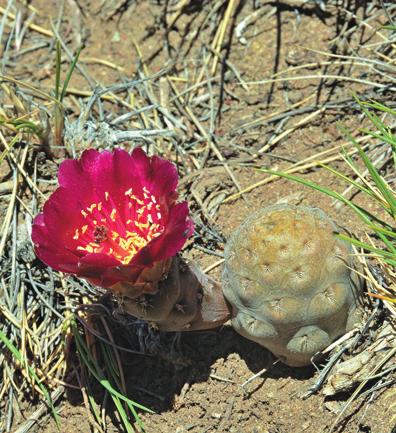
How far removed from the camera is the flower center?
6.72 ft

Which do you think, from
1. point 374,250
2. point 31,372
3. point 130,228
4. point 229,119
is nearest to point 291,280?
point 374,250

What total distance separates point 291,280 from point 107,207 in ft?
1.88

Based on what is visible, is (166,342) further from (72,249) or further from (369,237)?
(369,237)

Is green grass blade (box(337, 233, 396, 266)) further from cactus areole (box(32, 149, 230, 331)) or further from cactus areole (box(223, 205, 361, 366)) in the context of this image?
cactus areole (box(32, 149, 230, 331))

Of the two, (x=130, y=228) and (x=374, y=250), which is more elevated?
(x=374, y=250)

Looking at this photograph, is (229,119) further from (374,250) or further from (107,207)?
(374,250)

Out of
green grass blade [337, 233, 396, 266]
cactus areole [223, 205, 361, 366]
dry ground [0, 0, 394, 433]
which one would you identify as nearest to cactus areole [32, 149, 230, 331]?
cactus areole [223, 205, 361, 366]

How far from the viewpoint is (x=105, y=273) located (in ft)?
5.92

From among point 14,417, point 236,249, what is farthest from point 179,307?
point 14,417

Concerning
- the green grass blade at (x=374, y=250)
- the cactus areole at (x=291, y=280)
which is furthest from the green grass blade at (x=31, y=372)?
the green grass blade at (x=374, y=250)

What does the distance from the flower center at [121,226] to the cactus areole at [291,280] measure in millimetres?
240

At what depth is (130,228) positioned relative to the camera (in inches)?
83.4

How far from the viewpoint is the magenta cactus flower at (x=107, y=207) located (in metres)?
1.96

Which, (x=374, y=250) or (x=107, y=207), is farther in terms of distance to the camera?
(x=107, y=207)
